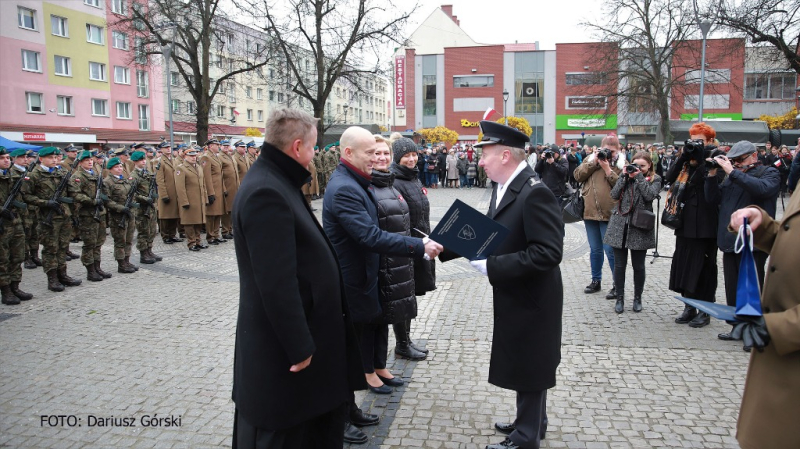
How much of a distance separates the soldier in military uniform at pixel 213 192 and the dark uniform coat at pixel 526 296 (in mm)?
10114

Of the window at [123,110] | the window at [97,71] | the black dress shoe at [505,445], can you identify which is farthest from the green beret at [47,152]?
the window at [123,110]

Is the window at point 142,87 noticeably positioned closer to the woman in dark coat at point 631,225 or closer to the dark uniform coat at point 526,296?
the woman in dark coat at point 631,225

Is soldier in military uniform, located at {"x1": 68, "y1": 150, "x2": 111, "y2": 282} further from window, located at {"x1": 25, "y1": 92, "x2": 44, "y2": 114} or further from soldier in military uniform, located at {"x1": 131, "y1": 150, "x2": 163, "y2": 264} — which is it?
window, located at {"x1": 25, "y1": 92, "x2": 44, "y2": 114}

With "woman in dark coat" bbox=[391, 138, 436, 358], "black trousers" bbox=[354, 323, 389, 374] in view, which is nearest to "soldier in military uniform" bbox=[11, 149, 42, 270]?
"woman in dark coat" bbox=[391, 138, 436, 358]

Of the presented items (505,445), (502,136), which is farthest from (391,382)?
(502,136)

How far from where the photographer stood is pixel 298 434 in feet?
8.41

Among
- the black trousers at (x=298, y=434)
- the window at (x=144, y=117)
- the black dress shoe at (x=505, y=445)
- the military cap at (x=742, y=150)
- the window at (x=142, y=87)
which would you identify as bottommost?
the black dress shoe at (x=505, y=445)

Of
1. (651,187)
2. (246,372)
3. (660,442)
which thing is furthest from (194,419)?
(651,187)

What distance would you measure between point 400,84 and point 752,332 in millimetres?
56402

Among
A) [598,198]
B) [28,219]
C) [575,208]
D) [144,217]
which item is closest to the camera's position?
[598,198]

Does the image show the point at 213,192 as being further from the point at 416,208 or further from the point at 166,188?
the point at 416,208

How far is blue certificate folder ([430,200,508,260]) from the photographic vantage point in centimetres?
297

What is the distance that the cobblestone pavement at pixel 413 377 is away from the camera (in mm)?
3795

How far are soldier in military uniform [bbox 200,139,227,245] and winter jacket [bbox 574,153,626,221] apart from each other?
8119 mm
